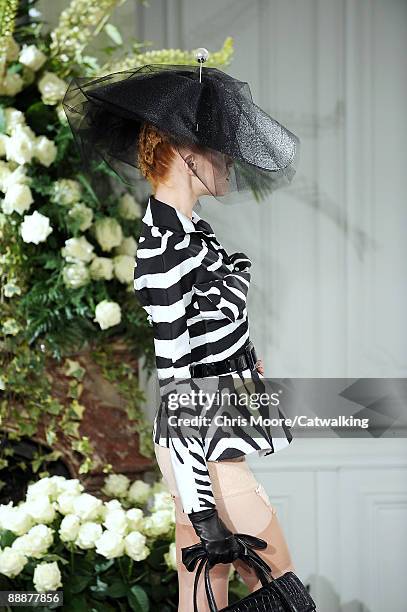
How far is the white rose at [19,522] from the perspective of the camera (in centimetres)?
198

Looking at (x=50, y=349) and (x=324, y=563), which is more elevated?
(x=50, y=349)

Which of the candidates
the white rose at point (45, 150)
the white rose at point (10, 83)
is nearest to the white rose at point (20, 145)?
the white rose at point (45, 150)

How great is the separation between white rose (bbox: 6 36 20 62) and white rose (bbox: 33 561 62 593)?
128cm

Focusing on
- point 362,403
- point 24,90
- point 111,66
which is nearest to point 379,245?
point 362,403

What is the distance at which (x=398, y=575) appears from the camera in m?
2.44

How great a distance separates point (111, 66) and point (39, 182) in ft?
1.17

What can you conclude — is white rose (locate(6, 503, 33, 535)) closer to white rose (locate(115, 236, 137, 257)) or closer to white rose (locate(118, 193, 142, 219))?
white rose (locate(115, 236, 137, 257))

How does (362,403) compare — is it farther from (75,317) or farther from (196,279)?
(196,279)

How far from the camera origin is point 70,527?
1951mm

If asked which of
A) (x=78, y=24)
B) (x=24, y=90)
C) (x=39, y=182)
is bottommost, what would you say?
→ (x=39, y=182)

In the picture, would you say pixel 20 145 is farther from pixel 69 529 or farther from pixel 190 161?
pixel 69 529

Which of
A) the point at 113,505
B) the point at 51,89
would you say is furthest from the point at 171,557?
the point at 51,89

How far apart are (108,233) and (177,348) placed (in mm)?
766

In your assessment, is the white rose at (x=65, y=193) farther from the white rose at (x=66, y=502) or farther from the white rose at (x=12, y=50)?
the white rose at (x=66, y=502)
